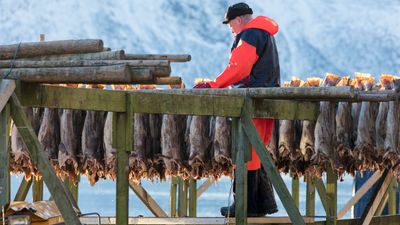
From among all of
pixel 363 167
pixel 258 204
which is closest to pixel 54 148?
pixel 258 204

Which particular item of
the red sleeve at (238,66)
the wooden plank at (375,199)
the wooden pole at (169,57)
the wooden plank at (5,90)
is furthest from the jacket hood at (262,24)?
the wooden plank at (5,90)

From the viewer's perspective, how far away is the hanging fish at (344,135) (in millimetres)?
14227

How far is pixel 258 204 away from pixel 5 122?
488 centimetres

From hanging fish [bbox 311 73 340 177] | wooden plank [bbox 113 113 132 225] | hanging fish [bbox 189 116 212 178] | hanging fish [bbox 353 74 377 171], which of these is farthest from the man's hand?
wooden plank [bbox 113 113 132 225]

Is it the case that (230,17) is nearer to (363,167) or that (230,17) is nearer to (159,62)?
(363,167)

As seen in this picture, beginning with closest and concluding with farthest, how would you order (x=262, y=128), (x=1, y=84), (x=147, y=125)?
(x=1, y=84) → (x=262, y=128) → (x=147, y=125)

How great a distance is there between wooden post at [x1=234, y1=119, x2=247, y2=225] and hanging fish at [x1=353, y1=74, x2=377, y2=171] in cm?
267

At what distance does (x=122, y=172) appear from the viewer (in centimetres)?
1059

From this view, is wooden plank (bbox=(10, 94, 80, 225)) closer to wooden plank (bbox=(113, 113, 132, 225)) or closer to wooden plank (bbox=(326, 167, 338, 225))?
wooden plank (bbox=(113, 113, 132, 225))

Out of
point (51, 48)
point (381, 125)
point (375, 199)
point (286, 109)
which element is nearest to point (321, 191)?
point (375, 199)

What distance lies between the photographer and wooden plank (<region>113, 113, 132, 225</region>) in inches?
416

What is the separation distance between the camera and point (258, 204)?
1364cm

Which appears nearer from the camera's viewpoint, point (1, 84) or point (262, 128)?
point (1, 84)

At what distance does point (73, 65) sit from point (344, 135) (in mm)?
5416
